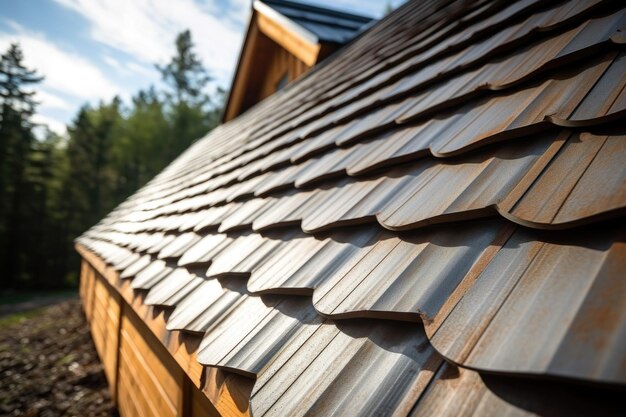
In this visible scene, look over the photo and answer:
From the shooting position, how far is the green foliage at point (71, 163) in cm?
2602

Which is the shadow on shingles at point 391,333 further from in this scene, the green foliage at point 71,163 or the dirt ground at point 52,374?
the green foliage at point 71,163

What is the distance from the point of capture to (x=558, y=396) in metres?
0.55

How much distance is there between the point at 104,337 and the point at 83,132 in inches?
1213

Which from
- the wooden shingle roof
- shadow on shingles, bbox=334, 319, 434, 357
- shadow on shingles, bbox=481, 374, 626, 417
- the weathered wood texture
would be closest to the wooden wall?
the weathered wood texture

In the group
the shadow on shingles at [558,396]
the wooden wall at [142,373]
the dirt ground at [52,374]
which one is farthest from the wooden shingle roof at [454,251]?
the dirt ground at [52,374]

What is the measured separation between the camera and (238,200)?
2.77 m

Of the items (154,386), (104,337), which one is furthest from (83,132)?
(154,386)

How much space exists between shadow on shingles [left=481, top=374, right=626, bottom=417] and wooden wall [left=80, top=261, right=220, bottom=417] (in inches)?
53.3

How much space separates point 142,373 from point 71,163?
1267 inches

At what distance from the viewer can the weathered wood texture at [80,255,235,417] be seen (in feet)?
4.12

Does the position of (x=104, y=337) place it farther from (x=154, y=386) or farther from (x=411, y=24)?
(x=411, y=24)

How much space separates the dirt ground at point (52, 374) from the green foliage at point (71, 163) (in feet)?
67.1

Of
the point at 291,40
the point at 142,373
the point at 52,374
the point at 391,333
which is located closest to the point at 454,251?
the point at 391,333

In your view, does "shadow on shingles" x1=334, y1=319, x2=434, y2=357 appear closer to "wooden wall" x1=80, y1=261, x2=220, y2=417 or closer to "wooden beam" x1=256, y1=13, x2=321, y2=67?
"wooden wall" x1=80, y1=261, x2=220, y2=417
